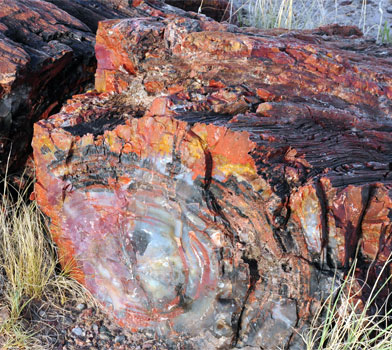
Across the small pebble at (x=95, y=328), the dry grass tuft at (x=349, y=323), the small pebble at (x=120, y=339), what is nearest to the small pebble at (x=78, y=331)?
the small pebble at (x=95, y=328)

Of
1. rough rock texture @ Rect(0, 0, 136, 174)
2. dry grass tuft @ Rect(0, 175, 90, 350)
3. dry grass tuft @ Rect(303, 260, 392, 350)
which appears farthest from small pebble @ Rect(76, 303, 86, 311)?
dry grass tuft @ Rect(303, 260, 392, 350)

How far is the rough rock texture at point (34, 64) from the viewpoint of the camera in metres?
2.65

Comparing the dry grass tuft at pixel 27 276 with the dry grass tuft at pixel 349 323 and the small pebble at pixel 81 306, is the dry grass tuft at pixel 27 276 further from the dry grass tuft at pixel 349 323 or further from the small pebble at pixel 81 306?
the dry grass tuft at pixel 349 323

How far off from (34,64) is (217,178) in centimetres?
139

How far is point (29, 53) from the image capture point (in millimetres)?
2779

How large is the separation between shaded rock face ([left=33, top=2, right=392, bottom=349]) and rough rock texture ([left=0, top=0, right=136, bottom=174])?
41 cm

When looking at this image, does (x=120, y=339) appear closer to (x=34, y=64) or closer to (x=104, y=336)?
(x=104, y=336)

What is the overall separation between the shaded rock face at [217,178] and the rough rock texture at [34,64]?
0.41 metres

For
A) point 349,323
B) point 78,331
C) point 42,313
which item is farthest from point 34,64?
point 349,323

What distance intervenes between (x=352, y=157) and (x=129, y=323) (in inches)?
48.9

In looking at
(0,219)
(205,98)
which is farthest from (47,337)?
(205,98)

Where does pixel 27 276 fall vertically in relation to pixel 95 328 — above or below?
above

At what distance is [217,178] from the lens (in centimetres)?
198

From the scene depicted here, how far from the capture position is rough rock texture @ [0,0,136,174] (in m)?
2.65
